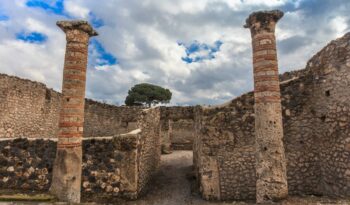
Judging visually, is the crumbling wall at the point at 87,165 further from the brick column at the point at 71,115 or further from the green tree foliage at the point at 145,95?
the green tree foliage at the point at 145,95

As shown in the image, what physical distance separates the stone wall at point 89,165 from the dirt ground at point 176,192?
0.71 meters

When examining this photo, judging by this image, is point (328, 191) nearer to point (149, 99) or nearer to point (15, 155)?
point (15, 155)

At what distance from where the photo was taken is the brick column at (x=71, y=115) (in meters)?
6.49

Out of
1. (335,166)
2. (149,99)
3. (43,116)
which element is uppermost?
(149,99)

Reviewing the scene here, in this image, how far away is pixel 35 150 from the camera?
25.9 ft

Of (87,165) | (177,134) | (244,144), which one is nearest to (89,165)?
(87,165)

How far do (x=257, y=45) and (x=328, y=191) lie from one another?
16.8 ft

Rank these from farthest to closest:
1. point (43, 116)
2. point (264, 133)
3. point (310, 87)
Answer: point (43, 116) → point (310, 87) → point (264, 133)

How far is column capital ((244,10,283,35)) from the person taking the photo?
21.8 feet

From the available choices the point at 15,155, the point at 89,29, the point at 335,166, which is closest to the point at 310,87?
the point at 335,166

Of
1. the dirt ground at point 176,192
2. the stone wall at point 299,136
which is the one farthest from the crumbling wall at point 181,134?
the stone wall at point 299,136

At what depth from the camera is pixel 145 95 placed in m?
45.4

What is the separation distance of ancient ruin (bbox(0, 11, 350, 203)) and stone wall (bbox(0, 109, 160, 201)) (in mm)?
28

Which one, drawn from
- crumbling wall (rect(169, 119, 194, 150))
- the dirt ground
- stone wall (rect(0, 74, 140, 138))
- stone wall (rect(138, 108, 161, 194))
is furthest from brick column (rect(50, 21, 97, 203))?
crumbling wall (rect(169, 119, 194, 150))
